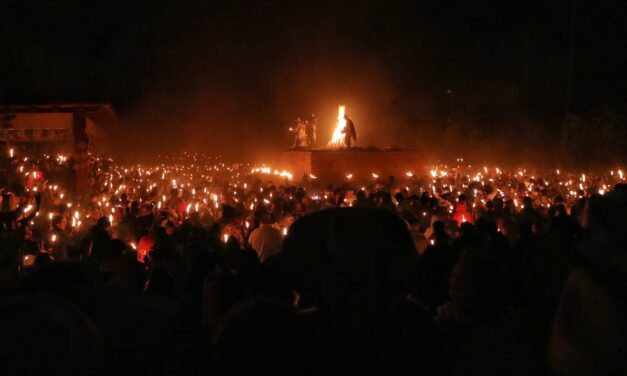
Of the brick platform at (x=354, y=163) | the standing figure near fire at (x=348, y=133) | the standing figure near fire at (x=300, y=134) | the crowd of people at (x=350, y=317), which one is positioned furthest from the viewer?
the standing figure near fire at (x=300, y=134)

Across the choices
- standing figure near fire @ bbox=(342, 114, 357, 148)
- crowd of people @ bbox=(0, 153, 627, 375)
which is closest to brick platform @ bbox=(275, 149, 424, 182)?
standing figure near fire @ bbox=(342, 114, 357, 148)

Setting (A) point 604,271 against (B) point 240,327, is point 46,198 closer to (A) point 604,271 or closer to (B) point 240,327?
(B) point 240,327

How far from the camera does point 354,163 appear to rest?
23.5m

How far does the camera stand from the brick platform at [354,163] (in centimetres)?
2306

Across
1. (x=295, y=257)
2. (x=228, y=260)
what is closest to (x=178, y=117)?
(x=228, y=260)

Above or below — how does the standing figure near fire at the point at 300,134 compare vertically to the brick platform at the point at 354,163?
above

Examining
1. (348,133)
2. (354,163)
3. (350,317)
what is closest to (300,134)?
(348,133)

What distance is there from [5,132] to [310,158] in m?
9.74

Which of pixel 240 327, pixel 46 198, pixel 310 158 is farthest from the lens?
pixel 310 158

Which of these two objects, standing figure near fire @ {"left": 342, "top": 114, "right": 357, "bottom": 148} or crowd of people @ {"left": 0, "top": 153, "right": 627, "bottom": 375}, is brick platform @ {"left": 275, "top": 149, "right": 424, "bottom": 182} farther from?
crowd of people @ {"left": 0, "top": 153, "right": 627, "bottom": 375}

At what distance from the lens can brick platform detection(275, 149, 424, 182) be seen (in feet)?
75.7

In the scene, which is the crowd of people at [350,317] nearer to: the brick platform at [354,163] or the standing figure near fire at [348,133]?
the brick platform at [354,163]

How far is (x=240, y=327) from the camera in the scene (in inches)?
79.0

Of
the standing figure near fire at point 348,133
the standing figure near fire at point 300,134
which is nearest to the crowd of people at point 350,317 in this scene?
the standing figure near fire at point 348,133
